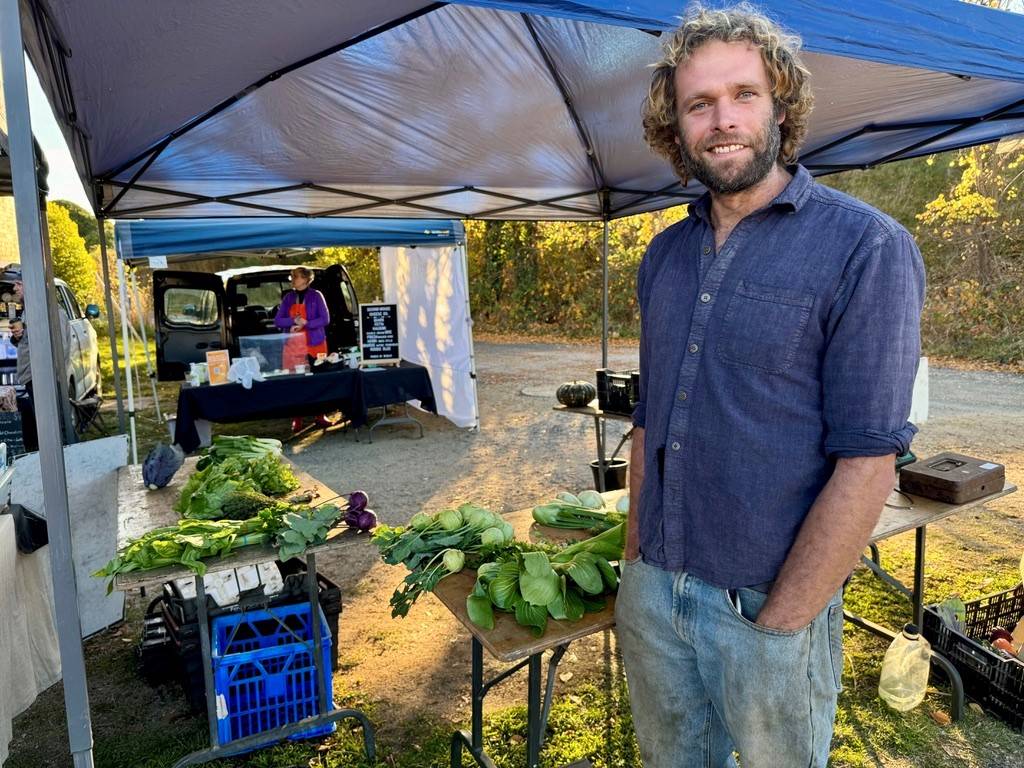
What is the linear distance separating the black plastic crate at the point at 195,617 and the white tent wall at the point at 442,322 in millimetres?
5373

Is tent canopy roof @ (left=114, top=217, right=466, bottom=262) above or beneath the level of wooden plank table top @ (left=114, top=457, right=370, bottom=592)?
above

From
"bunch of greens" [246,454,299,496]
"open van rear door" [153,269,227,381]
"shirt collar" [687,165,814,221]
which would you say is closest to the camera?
"shirt collar" [687,165,814,221]

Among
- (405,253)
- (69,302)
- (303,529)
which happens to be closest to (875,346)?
(303,529)

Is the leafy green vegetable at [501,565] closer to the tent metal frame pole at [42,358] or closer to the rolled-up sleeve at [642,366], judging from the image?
the rolled-up sleeve at [642,366]

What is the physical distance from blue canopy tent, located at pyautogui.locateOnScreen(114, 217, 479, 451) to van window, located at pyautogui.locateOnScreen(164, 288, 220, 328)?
2.92 feet

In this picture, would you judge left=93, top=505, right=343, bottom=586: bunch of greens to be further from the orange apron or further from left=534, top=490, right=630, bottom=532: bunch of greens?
the orange apron

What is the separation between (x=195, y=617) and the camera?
3.05 m

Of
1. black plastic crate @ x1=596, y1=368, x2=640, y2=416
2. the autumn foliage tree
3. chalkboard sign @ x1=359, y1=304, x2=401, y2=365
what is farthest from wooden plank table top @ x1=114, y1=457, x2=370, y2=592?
the autumn foliage tree

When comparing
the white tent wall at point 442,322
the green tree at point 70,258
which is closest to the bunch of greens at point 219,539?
the white tent wall at point 442,322

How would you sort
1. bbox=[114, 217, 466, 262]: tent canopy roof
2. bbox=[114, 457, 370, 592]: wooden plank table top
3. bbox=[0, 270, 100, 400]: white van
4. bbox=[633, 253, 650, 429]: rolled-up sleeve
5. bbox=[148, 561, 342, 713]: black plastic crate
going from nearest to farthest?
bbox=[633, 253, 650, 429]: rolled-up sleeve
bbox=[114, 457, 370, 592]: wooden plank table top
bbox=[148, 561, 342, 713]: black plastic crate
bbox=[0, 270, 100, 400]: white van
bbox=[114, 217, 466, 262]: tent canopy roof

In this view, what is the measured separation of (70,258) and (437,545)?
16166mm

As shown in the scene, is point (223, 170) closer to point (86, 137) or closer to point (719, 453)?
point (86, 137)

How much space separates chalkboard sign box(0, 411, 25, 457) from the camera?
10.4 ft

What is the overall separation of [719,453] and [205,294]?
32.9ft
